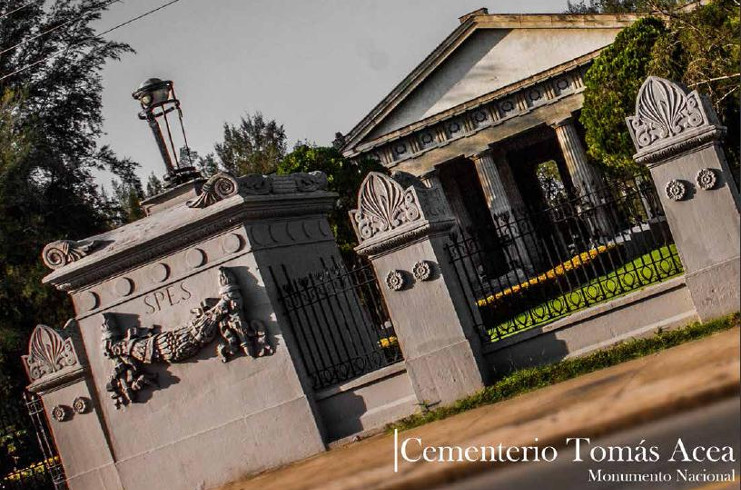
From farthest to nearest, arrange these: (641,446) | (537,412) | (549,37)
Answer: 1. (549,37)
2. (537,412)
3. (641,446)

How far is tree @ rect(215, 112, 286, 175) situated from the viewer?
36406mm

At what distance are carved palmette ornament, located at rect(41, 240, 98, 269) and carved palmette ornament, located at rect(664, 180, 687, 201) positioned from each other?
19.8 ft

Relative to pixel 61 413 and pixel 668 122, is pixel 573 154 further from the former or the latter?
pixel 668 122

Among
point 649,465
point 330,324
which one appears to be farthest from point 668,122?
point 330,324

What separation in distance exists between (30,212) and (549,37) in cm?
1994

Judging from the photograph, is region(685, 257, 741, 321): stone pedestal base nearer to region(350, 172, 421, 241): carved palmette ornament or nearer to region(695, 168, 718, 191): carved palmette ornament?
region(695, 168, 718, 191): carved palmette ornament

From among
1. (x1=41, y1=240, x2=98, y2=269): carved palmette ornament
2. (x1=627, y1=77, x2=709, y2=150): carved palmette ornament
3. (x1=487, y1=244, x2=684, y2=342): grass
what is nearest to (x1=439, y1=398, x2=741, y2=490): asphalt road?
(x1=487, y1=244, x2=684, y2=342): grass

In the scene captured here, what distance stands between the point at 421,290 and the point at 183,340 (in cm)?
260


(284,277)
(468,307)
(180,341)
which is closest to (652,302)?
(468,307)

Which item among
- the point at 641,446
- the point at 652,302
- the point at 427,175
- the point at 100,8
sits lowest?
the point at 641,446

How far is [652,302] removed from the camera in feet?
30.5

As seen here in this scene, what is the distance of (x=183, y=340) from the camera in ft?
35.1

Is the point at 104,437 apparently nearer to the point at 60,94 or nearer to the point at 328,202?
the point at 328,202

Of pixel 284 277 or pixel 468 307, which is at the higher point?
pixel 284 277
